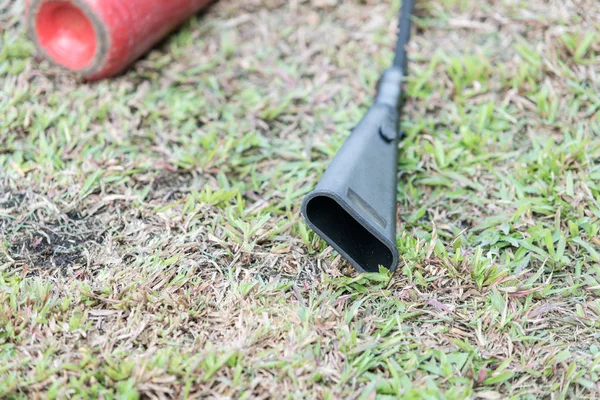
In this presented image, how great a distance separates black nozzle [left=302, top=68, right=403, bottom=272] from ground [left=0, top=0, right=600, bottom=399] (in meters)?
0.10

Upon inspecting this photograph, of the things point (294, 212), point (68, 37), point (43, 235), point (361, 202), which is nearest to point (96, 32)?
point (68, 37)

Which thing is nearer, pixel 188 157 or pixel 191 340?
pixel 191 340

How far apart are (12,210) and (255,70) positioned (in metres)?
1.38

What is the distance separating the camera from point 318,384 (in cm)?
205

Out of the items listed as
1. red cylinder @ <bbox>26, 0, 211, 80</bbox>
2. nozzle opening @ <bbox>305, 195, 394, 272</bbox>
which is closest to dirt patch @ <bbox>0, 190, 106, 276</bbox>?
red cylinder @ <bbox>26, 0, 211, 80</bbox>

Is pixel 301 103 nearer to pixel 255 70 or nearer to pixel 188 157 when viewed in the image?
pixel 255 70

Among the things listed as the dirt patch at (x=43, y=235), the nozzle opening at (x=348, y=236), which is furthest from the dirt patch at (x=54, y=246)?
the nozzle opening at (x=348, y=236)

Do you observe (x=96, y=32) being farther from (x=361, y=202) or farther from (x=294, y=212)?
(x=361, y=202)

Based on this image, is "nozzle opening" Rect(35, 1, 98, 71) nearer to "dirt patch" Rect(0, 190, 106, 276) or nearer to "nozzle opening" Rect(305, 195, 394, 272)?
"dirt patch" Rect(0, 190, 106, 276)

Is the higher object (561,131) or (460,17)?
(460,17)

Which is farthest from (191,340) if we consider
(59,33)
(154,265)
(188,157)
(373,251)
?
(59,33)

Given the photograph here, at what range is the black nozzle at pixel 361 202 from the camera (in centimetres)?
222

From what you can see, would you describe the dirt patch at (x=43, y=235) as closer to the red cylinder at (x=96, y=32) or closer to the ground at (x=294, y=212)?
the ground at (x=294, y=212)

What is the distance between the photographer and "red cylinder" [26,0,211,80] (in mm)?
2938
